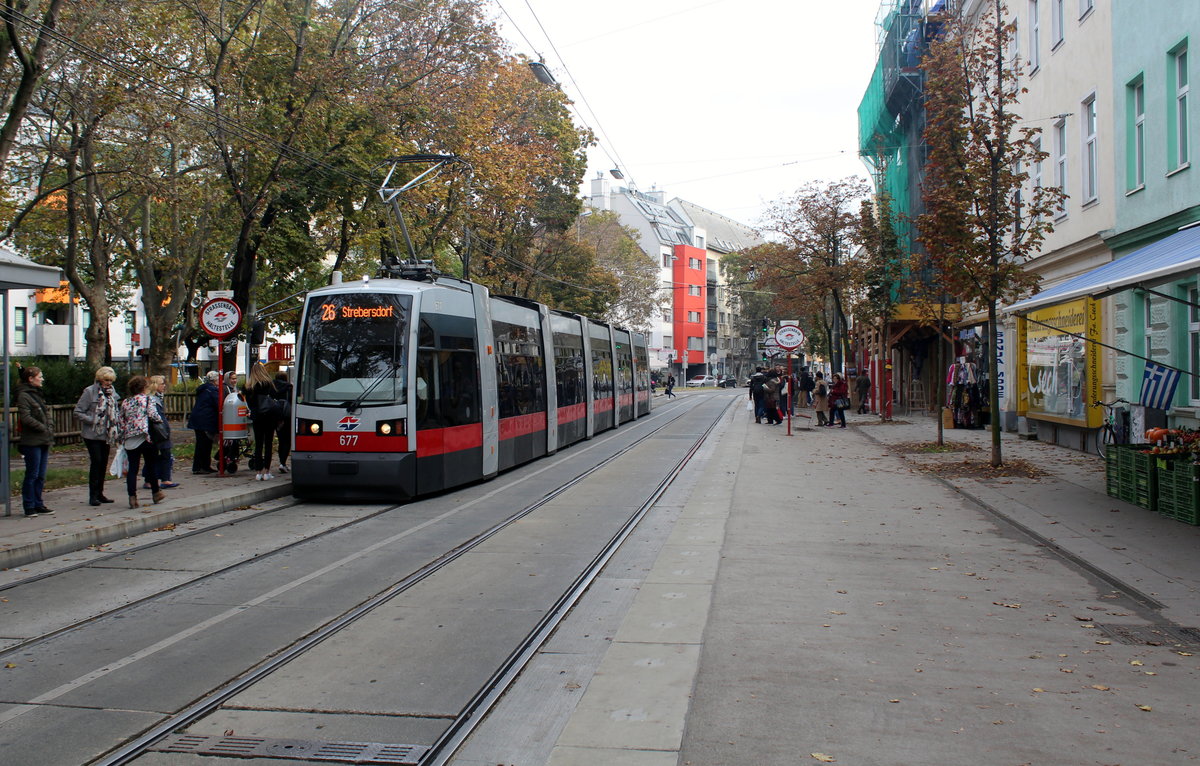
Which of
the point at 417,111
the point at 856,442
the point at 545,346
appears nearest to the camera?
the point at 545,346

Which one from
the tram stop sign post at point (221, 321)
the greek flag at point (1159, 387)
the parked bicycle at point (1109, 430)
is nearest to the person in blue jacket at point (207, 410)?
the tram stop sign post at point (221, 321)

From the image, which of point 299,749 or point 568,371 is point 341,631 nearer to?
point 299,749

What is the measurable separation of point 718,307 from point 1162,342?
96.0m

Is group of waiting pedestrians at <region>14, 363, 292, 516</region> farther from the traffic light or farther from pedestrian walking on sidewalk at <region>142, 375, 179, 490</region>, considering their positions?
the traffic light

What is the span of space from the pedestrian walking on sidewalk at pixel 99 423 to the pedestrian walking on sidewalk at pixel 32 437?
46 centimetres

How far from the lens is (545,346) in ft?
67.3

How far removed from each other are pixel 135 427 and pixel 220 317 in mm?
3668

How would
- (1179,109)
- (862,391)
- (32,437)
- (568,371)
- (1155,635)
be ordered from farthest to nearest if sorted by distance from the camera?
(862,391) < (568,371) < (1179,109) < (32,437) < (1155,635)

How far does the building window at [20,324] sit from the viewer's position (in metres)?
53.2

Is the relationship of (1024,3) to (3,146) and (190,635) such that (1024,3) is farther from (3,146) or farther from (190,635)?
(190,635)

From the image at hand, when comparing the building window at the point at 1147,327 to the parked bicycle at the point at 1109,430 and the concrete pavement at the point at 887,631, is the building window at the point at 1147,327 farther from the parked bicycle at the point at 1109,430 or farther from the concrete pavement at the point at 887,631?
the concrete pavement at the point at 887,631

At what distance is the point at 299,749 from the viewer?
467 centimetres

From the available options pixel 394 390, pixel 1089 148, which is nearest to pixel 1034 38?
pixel 1089 148

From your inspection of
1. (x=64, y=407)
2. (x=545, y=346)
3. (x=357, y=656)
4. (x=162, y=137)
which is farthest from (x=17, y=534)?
(x=64, y=407)
